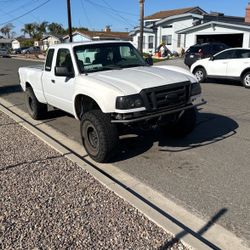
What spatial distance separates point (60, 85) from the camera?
612 centimetres

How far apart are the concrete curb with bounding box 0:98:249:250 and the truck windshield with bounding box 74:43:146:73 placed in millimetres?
1498

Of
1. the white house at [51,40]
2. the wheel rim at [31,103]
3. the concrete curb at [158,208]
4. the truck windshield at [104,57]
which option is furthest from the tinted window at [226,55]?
the white house at [51,40]

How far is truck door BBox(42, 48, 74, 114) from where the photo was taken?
5836 mm

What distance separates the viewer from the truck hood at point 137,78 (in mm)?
4680

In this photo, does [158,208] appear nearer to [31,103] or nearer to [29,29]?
[31,103]

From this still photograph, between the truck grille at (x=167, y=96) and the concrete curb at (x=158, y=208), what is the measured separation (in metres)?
1.11

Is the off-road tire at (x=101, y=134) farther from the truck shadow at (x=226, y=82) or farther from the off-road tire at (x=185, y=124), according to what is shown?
the truck shadow at (x=226, y=82)

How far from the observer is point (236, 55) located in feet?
43.9

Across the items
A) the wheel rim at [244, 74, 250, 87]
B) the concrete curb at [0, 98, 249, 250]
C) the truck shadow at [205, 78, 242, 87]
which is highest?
the wheel rim at [244, 74, 250, 87]

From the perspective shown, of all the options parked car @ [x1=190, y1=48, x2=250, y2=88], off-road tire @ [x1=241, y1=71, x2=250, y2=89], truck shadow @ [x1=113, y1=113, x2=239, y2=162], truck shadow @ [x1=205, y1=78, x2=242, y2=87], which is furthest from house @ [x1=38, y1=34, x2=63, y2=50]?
truck shadow @ [x1=113, y1=113, x2=239, y2=162]

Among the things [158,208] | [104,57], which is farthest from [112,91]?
[158,208]

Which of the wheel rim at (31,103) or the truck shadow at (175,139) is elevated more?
the wheel rim at (31,103)

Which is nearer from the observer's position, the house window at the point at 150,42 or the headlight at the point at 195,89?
the headlight at the point at 195,89

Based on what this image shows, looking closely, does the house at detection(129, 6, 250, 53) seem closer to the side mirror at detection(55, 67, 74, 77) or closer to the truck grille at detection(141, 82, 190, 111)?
the truck grille at detection(141, 82, 190, 111)
